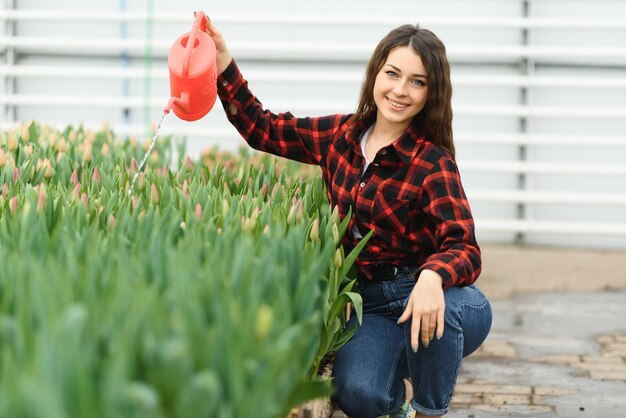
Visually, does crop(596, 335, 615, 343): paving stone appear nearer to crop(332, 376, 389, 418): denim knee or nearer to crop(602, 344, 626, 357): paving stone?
crop(602, 344, 626, 357): paving stone

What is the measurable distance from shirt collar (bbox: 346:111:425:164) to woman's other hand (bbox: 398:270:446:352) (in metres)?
0.49

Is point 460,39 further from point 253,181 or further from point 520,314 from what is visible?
point 253,181

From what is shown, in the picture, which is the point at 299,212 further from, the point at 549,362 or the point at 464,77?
the point at 464,77

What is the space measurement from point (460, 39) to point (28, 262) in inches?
195

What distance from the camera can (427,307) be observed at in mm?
2775

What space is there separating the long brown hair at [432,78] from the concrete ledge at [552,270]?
3.03 meters

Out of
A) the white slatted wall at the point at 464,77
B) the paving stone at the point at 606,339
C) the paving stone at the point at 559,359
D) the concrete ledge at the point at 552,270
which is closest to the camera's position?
the paving stone at the point at 559,359

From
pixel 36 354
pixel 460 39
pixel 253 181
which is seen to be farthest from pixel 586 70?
pixel 36 354

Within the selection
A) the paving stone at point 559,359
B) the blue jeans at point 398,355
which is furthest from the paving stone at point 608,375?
the blue jeans at point 398,355

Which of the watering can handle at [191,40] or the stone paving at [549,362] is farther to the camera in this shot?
the stone paving at [549,362]

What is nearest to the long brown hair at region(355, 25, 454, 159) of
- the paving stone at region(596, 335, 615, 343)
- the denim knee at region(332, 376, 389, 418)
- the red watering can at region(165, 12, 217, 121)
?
the red watering can at region(165, 12, 217, 121)

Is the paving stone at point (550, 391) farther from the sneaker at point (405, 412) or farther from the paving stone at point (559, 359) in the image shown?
the sneaker at point (405, 412)

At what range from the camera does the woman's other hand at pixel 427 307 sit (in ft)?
9.12

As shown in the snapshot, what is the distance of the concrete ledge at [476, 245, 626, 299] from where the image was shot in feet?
20.4
